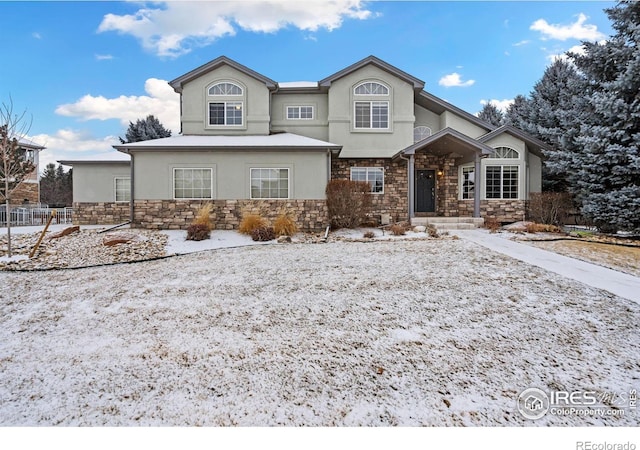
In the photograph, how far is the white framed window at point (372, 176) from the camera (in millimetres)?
14023

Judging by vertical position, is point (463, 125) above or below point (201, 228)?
above

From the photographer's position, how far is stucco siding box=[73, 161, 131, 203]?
43.7 feet

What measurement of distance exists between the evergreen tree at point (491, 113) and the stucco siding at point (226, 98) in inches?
767

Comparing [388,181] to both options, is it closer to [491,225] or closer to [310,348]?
[491,225]

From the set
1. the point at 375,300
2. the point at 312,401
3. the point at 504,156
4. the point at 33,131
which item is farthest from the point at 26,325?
the point at 504,156

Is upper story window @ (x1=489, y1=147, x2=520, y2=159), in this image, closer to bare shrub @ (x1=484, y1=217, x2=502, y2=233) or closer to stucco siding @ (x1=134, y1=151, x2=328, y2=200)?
bare shrub @ (x1=484, y1=217, x2=502, y2=233)

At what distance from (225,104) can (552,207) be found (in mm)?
14344

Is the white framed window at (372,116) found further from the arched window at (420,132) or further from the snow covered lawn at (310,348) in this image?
the snow covered lawn at (310,348)

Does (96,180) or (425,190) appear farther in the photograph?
(425,190)

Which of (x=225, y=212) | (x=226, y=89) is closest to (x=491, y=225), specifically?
(x=225, y=212)

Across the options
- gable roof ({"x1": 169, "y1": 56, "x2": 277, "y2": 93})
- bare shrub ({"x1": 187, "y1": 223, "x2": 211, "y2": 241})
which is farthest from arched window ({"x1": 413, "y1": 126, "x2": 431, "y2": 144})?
bare shrub ({"x1": 187, "y1": 223, "x2": 211, "y2": 241})

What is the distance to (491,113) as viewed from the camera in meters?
24.7

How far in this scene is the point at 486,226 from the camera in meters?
12.3
